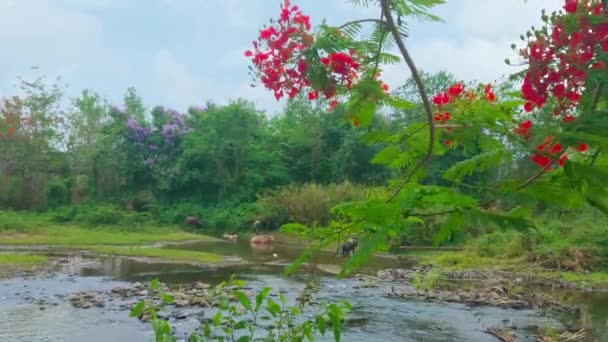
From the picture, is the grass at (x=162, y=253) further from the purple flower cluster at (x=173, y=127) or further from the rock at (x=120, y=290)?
the purple flower cluster at (x=173, y=127)

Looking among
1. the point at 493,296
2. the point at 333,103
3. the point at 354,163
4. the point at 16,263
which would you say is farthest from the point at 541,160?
the point at 354,163

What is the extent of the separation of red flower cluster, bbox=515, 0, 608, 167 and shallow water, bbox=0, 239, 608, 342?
327 cm

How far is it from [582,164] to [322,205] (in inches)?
981

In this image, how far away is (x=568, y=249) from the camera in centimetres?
1644

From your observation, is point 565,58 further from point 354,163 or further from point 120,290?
point 354,163

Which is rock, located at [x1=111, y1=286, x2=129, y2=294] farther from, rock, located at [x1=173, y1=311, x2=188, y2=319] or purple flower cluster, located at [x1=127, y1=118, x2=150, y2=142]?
purple flower cluster, located at [x1=127, y1=118, x2=150, y2=142]

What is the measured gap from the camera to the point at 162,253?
61.8 feet

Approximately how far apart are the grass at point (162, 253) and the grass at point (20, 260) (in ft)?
9.49

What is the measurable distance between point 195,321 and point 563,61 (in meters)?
7.81

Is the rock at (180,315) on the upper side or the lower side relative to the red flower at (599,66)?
lower

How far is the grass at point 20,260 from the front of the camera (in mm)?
15320

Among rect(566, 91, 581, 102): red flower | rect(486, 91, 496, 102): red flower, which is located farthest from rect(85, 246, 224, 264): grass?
rect(566, 91, 581, 102): red flower

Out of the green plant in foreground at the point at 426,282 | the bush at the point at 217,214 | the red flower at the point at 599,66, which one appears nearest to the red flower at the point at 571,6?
the red flower at the point at 599,66

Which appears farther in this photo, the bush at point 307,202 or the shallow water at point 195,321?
the bush at point 307,202
